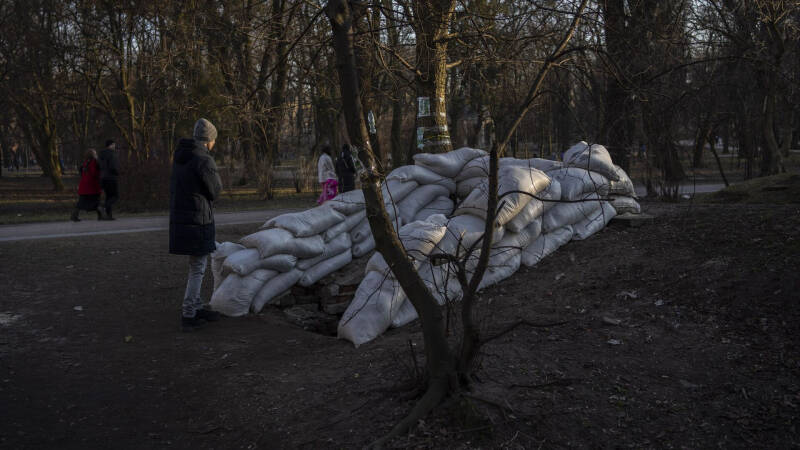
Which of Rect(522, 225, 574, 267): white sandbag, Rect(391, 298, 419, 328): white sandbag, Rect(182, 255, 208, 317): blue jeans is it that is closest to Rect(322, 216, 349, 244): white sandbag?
Rect(182, 255, 208, 317): blue jeans

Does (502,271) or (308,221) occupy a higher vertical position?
(308,221)

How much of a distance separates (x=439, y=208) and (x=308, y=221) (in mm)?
1558

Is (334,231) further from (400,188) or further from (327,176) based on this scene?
(327,176)

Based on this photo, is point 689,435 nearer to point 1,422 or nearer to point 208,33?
point 1,422

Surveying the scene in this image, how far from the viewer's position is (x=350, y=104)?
9.96 ft

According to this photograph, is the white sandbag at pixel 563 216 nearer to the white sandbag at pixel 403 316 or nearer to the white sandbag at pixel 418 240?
the white sandbag at pixel 418 240

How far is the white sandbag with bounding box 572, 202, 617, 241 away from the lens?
627 centimetres

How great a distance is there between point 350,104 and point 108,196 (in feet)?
33.4

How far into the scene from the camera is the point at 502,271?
5.58 m

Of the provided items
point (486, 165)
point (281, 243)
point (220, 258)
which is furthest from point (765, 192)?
point (220, 258)

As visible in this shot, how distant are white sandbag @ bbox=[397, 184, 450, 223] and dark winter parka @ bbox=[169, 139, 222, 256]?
226 cm

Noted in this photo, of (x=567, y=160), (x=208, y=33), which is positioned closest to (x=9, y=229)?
(x=208, y=33)

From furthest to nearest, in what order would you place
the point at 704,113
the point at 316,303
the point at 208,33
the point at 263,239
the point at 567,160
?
the point at 208,33, the point at 567,160, the point at 316,303, the point at 263,239, the point at 704,113

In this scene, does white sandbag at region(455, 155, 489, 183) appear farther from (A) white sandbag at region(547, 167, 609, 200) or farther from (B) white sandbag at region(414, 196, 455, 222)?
(A) white sandbag at region(547, 167, 609, 200)
